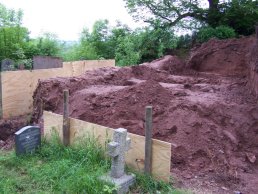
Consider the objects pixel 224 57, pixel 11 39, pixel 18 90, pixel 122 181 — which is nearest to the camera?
pixel 122 181

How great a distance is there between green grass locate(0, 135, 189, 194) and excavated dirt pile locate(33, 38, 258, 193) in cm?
87

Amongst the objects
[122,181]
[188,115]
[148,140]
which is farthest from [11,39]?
[122,181]

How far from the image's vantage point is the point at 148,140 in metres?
4.17

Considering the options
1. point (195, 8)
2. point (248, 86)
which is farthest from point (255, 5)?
point (248, 86)

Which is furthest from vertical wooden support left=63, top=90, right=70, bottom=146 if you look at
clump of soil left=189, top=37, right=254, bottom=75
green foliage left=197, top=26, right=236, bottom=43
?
green foliage left=197, top=26, right=236, bottom=43

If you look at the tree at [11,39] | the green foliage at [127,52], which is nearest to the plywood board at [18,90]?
the tree at [11,39]

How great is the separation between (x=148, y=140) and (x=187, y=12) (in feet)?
41.2

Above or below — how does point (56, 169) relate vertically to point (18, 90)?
below

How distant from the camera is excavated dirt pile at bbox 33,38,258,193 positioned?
15.6 feet

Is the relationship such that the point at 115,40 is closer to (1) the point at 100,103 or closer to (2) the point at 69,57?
(2) the point at 69,57

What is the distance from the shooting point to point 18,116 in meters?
7.66

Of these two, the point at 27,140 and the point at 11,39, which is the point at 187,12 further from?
the point at 27,140

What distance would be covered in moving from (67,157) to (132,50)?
1012cm

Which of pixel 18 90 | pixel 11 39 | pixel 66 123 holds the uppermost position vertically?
pixel 11 39
